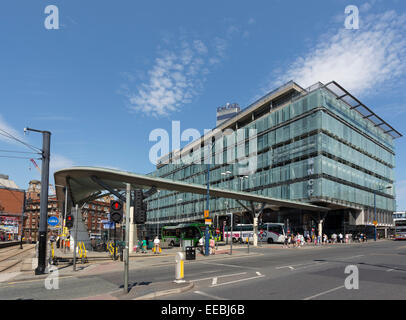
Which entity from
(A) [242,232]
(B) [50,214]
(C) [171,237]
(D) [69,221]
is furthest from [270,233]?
(B) [50,214]

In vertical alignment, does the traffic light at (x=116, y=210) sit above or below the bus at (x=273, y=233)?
above

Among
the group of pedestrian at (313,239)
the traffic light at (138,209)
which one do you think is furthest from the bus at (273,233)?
the traffic light at (138,209)

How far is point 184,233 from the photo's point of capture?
41062 millimetres

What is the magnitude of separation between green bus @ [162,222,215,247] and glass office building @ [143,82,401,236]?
42.1 ft

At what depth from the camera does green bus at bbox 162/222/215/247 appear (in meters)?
39.6

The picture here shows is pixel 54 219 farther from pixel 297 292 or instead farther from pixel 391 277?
pixel 391 277

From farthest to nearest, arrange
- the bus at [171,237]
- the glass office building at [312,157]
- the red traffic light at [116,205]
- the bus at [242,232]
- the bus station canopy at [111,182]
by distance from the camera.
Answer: the glass office building at [312,157] < the bus at [242,232] < the bus at [171,237] < the bus station canopy at [111,182] < the red traffic light at [116,205]

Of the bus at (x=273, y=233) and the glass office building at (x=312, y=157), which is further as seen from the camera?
the glass office building at (x=312, y=157)

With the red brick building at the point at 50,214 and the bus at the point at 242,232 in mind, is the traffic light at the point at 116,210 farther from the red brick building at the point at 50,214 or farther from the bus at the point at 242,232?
the red brick building at the point at 50,214

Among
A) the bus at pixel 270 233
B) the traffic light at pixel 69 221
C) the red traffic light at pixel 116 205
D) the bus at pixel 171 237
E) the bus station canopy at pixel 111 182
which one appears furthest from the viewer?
the bus at pixel 270 233

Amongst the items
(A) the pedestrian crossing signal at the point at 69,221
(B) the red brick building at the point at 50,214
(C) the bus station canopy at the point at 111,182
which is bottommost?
(B) the red brick building at the point at 50,214

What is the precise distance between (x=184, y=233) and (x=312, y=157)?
27.4 metres

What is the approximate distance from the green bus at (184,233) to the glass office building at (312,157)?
42.1 feet

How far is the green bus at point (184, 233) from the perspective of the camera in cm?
3959
